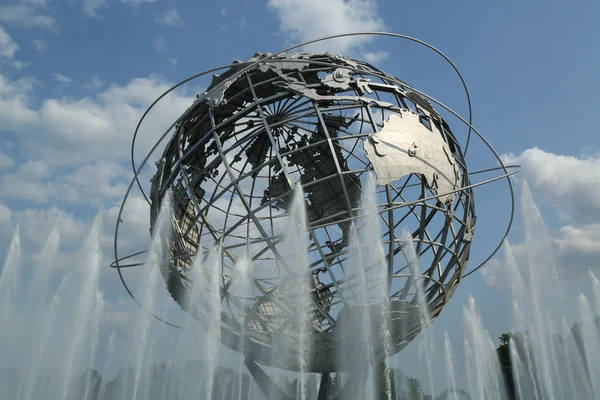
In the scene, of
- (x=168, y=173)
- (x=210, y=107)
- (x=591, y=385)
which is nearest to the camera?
(x=210, y=107)

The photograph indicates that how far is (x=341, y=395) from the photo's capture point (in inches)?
416

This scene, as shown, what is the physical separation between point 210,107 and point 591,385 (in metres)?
16.3

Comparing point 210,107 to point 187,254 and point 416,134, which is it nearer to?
point 187,254

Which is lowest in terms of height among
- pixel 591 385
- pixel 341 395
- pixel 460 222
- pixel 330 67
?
pixel 341 395

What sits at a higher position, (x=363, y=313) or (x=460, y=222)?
(x=460, y=222)

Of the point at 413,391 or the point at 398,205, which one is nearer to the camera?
the point at 398,205

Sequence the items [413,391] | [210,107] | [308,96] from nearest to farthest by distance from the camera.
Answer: [308,96] < [210,107] < [413,391]

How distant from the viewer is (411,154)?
983 centimetres

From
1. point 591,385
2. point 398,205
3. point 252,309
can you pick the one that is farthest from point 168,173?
point 591,385

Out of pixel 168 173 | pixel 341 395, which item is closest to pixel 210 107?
pixel 168 173

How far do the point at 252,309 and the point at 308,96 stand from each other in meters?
4.61

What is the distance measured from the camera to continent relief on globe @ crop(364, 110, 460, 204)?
31.1ft

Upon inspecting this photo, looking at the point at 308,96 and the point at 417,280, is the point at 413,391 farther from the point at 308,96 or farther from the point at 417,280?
the point at 308,96

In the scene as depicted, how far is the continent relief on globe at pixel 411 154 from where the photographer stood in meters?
9.49
